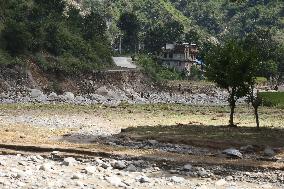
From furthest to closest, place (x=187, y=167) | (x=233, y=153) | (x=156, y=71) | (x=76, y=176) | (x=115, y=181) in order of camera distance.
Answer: (x=156, y=71) → (x=233, y=153) → (x=187, y=167) → (x=76, y=176) → (x=115, y=181)

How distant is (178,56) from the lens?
147 meters

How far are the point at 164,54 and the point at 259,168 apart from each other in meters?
123

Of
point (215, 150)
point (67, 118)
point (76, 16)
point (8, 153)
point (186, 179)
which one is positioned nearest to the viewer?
point (186, 179)

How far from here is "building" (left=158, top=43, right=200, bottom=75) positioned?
145125 mm

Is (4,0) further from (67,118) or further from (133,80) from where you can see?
(67,118)

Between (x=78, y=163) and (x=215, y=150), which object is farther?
(x=215, y=150)

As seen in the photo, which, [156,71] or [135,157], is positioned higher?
[156,71]

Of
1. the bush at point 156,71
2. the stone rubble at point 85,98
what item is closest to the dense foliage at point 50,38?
the bush at point 156,71

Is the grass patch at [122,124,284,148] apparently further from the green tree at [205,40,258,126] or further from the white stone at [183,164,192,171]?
the white stone at [183,164,192,171]

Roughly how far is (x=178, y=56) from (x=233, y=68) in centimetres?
10599

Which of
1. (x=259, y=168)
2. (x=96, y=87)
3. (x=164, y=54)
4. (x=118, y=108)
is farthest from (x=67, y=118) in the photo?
(x=164, y=54)

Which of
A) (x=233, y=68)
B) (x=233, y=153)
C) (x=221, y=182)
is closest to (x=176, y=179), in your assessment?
(x=221, y=182)

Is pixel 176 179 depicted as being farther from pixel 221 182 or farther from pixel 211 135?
pixel 211 135

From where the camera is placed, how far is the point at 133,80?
360 ft
